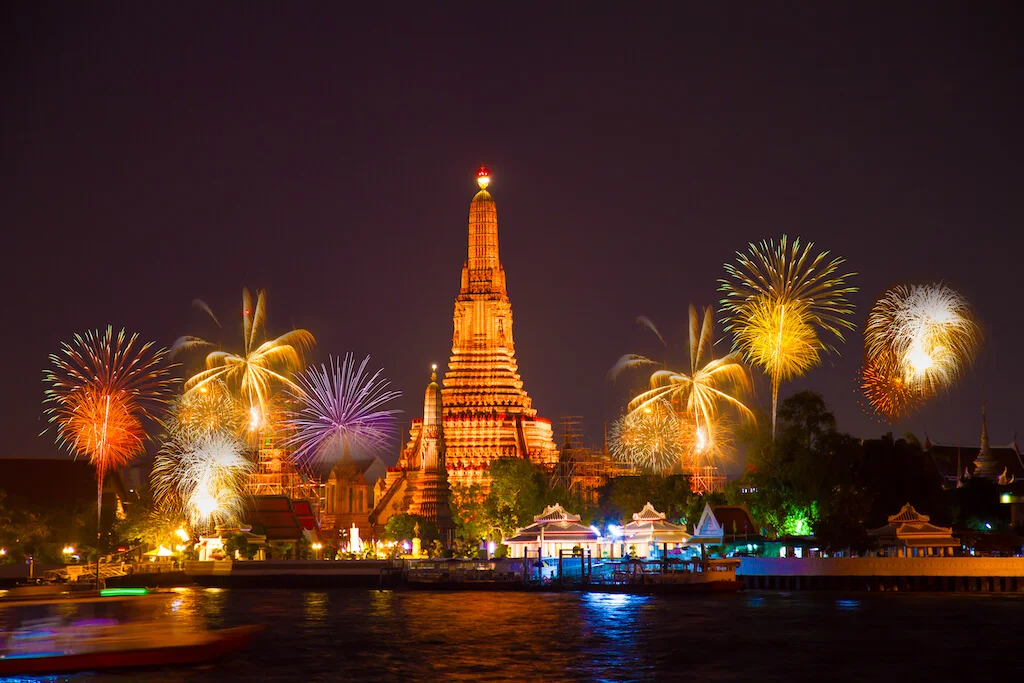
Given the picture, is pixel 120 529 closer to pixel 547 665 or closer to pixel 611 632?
pixel 611 632

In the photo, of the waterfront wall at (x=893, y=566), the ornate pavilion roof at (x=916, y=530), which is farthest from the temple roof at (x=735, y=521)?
the ornate pavilion roof at (x=916, y=530)

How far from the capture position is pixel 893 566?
8762 cm

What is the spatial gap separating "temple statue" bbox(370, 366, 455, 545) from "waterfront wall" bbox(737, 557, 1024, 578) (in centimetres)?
4171

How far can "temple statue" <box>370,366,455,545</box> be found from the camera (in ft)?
418

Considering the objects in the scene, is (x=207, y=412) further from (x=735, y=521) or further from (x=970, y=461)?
(x=970, y=461)

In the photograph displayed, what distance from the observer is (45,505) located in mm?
115125

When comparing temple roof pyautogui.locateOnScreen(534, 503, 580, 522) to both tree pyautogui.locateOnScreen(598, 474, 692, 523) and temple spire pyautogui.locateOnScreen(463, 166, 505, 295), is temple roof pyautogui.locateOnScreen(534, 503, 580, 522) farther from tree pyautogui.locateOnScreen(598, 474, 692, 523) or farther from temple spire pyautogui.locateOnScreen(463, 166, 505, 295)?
temple spire pyautogui.locateOnScreen(463, 166, 505, 295)

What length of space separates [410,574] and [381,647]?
143ft

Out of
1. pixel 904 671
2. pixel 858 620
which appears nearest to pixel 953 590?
pixel 858 620

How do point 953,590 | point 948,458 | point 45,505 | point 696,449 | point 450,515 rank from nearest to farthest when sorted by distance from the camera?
point 953,590, point 696,449, point 45,505, point 450,515, point 948,458

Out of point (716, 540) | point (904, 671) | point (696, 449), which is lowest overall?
point (904, 671)

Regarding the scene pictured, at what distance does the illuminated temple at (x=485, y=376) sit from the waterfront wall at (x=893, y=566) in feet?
161

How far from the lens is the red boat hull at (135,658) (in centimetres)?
4569

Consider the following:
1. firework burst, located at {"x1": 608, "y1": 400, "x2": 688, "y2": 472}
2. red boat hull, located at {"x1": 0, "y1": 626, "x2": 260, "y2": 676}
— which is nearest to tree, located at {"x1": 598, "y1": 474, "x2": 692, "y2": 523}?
firework burst, located at {"x1": 608, "y1": 400, "x2": 688, "y2": 472}
